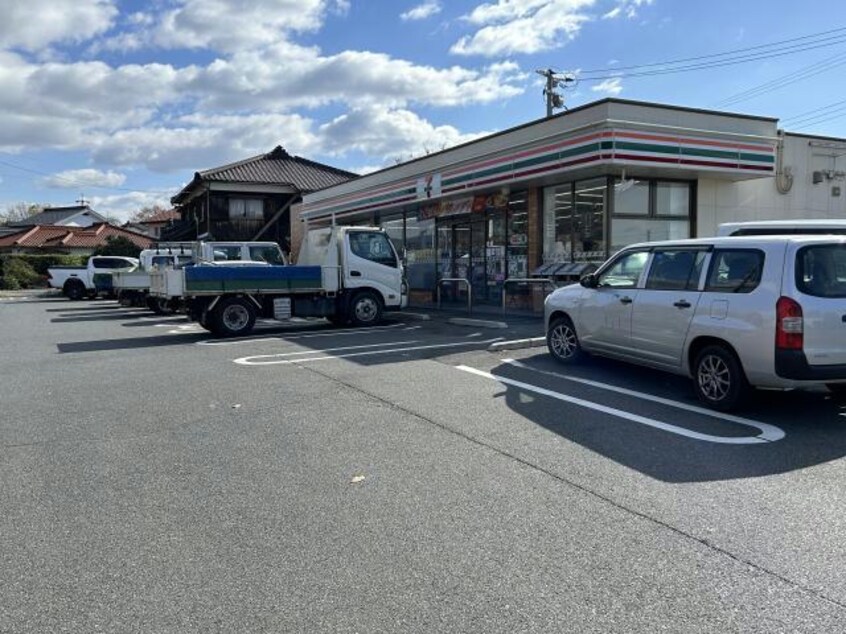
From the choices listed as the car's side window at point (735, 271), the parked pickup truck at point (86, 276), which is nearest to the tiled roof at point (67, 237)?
the parked pickup truck at point (86, 276)

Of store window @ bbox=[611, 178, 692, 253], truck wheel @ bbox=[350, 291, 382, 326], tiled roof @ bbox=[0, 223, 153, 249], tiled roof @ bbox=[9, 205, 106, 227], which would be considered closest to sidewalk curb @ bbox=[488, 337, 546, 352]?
store window @ bbox=[611, 178, 692, 253]

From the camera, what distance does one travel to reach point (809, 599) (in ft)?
10.9

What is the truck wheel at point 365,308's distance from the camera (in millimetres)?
15875

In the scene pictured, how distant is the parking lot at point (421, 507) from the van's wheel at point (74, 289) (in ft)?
89.8

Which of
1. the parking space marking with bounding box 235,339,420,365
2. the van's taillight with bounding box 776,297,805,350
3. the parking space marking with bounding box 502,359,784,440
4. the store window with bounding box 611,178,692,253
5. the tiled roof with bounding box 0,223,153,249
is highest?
the tiled roof with bounding box 0,223,153,249

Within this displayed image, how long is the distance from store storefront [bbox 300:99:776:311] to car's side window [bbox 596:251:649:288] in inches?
218

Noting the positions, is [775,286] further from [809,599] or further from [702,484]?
[809,599]

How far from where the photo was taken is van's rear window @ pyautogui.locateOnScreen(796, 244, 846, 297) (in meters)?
6.39

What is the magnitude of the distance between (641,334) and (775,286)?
1925 millimetres

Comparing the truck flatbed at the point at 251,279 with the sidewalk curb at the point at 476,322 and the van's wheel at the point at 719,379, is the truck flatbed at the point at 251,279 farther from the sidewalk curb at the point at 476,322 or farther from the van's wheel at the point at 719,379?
the van's wheel at the point at 719,379

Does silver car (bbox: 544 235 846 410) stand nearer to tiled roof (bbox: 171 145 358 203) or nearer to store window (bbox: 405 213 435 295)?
store window (bbox: 405 213 435 295)

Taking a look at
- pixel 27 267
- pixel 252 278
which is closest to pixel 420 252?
pixel 252 278

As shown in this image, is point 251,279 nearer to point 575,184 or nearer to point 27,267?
point 575,184

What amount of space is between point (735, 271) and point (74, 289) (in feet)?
110
